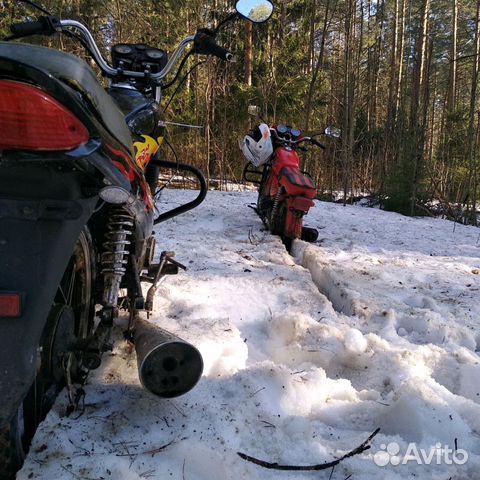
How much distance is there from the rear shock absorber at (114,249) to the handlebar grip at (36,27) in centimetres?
148

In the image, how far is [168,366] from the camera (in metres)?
1.51

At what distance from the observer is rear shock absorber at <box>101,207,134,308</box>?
62.6 inches

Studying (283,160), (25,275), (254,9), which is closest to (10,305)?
(25,275)

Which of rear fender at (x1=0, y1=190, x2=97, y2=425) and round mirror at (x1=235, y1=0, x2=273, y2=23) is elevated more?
round mirror at (x1=235, y1=0, x2=273, y2=23)

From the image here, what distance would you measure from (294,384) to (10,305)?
1.25 meters

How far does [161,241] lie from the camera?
→ 4.40 m

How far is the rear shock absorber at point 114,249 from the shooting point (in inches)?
62.6

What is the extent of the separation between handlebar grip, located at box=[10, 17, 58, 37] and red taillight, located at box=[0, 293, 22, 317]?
6.37 feet

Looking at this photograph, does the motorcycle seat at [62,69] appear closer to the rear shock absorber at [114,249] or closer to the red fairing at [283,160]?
the rear shock absorber at [114,249]

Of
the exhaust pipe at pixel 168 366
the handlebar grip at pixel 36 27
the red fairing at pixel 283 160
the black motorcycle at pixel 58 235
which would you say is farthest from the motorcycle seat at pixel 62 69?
the red fairing at pixel 283 160

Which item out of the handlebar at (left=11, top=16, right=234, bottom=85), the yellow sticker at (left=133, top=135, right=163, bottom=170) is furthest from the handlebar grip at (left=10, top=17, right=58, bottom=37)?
the yellow sticker at (left=133, top=135, right=163, bottom=170)

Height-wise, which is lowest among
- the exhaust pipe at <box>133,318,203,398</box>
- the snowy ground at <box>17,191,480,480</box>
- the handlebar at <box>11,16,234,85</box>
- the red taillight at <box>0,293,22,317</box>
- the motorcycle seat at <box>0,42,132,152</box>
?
the snowy ground at <box>17,191,480,480</box>

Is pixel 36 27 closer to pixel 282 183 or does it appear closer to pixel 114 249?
pixel 114 249

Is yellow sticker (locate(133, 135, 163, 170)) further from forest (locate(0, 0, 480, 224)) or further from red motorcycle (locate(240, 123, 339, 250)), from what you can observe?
forest (locate(0, 0, 480, 224))
